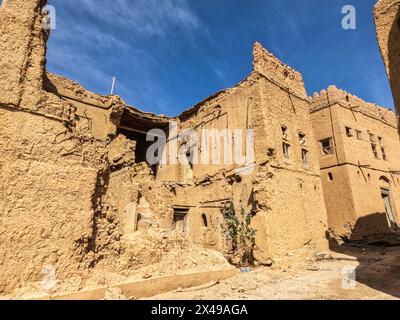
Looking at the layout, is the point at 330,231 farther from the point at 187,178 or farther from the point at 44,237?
the point at 44,237

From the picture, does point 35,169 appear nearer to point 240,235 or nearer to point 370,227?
point 240,235

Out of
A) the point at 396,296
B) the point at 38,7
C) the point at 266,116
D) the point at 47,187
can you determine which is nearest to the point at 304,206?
the point at 266,116

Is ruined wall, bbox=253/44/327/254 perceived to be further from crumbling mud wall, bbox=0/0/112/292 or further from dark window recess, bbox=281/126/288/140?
crumbling mud wall, bbox=0/0/112/292

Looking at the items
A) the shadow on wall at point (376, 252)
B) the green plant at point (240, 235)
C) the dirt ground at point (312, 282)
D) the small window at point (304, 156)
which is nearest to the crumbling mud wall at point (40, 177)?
the dirt ground at point (312, 282)

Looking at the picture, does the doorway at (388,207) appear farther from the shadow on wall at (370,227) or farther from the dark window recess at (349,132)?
the dark window recess at (349,132)

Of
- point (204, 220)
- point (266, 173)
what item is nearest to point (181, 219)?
point (204, 220)

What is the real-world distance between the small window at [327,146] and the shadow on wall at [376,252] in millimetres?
4054

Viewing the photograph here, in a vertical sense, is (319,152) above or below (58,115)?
above

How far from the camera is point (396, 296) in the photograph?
6078mm

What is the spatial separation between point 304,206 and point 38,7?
12.4m

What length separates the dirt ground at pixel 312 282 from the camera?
689 centimetres

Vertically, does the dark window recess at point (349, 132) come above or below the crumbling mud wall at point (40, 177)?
above

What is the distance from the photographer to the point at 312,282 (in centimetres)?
820

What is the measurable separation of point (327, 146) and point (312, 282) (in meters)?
10.0
